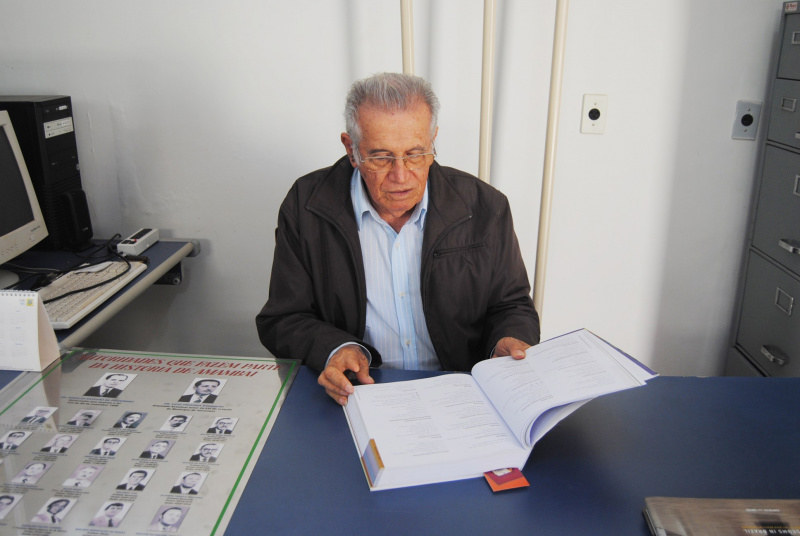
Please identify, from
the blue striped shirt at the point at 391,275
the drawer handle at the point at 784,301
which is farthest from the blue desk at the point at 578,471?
the drawer handle at the point at 784,301

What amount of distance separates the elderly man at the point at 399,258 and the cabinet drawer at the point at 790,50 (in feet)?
3.24

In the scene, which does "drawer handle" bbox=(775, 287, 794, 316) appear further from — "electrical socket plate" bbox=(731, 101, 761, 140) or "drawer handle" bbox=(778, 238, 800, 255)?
"electrical socket plate" bbox=(731, 101, 761, 140)

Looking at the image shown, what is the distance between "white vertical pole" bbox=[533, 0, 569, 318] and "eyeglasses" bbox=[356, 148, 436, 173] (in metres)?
0.70

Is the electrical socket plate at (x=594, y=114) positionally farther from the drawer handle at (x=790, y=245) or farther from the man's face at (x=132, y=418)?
the man's face at (x=132, y=418)

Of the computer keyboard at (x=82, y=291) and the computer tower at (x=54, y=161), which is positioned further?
the computer tower at (x=54, y=161)

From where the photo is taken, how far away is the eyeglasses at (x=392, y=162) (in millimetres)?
1408

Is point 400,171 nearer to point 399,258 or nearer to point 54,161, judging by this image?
point 399,258

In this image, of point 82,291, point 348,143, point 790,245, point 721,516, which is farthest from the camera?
point 790,245

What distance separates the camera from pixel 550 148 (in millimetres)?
2002

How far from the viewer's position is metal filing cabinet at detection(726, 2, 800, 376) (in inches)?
71.9

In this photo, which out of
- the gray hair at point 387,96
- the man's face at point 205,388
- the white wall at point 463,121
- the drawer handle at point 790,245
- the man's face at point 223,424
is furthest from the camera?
the white wall at point 463,121

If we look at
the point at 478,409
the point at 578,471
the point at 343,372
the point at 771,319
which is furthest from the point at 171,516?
the point at 771,319

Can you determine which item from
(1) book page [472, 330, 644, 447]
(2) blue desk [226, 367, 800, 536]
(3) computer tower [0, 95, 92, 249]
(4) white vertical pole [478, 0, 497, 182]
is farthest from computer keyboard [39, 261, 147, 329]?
(4) white vertical pole [478, 0, 497, 182]

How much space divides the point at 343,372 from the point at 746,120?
1.59 meters
